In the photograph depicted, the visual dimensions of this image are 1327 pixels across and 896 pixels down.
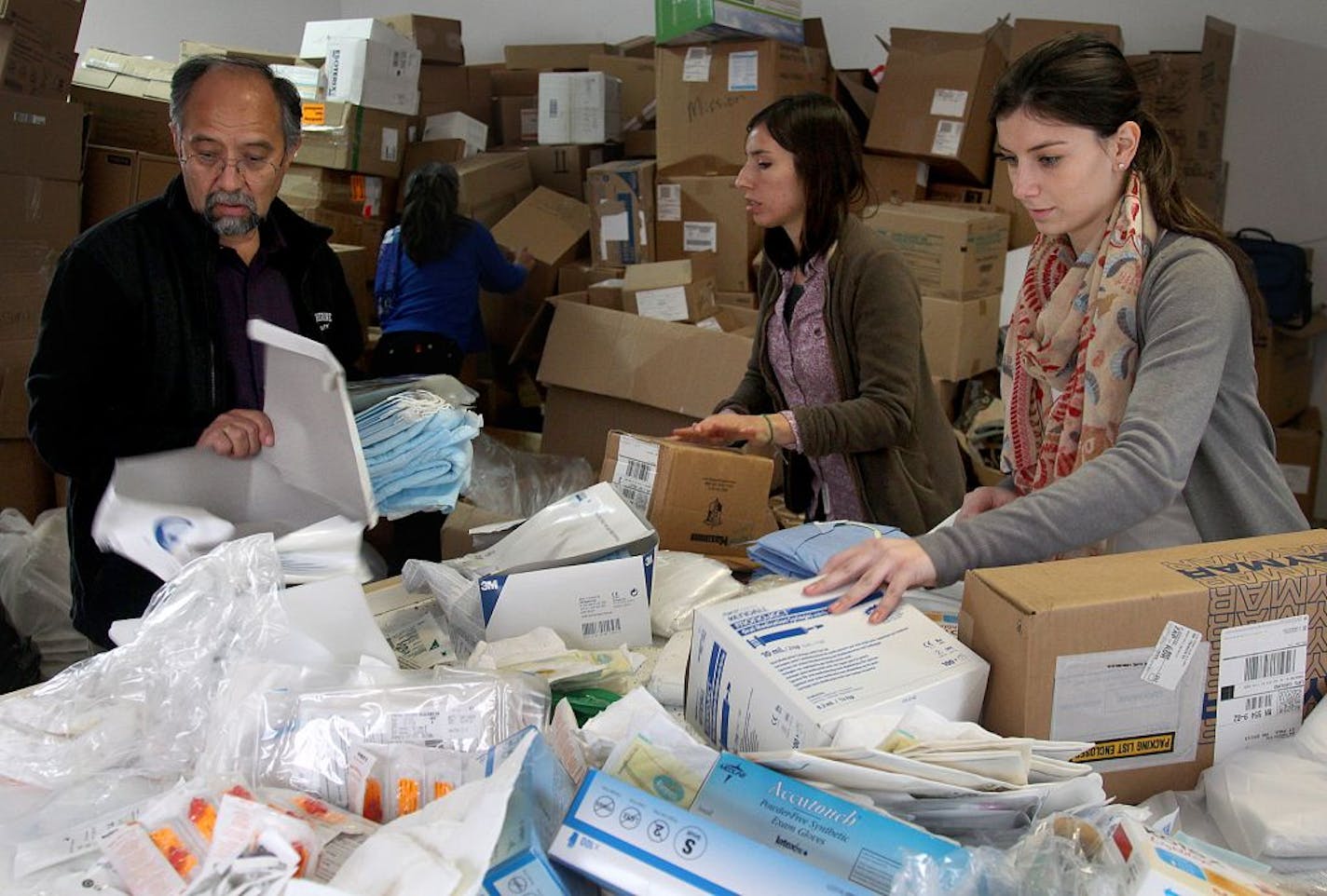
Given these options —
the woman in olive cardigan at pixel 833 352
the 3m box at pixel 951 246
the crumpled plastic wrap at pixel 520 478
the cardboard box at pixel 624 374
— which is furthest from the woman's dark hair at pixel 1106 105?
the 3m box at pixel 951 246

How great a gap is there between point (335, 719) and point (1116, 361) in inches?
36.2

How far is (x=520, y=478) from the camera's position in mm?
3199

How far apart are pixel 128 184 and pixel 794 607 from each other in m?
3.04

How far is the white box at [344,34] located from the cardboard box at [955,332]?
2602 mm

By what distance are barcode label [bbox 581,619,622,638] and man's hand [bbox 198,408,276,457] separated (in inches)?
18.0

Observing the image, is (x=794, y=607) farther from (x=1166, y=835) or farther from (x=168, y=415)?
(x=168, y=415)

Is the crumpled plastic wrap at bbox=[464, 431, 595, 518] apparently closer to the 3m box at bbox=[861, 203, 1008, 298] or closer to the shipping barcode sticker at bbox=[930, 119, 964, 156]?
the 3m box at bbox=[861, 203, 1008, 298]

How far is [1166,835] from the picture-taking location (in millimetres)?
769

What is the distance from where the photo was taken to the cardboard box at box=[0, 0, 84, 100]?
2.96 meters

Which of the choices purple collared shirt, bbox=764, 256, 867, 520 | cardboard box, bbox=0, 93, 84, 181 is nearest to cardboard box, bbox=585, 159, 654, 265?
cardboard box, bbox=0, 93, 84, 181

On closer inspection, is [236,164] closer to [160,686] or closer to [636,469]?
[636,469]

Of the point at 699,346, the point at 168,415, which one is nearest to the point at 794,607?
the point at 168,415

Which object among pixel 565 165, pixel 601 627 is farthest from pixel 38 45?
pixel 601 627

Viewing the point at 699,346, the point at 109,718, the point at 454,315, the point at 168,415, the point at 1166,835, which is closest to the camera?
the point at 1166,835
